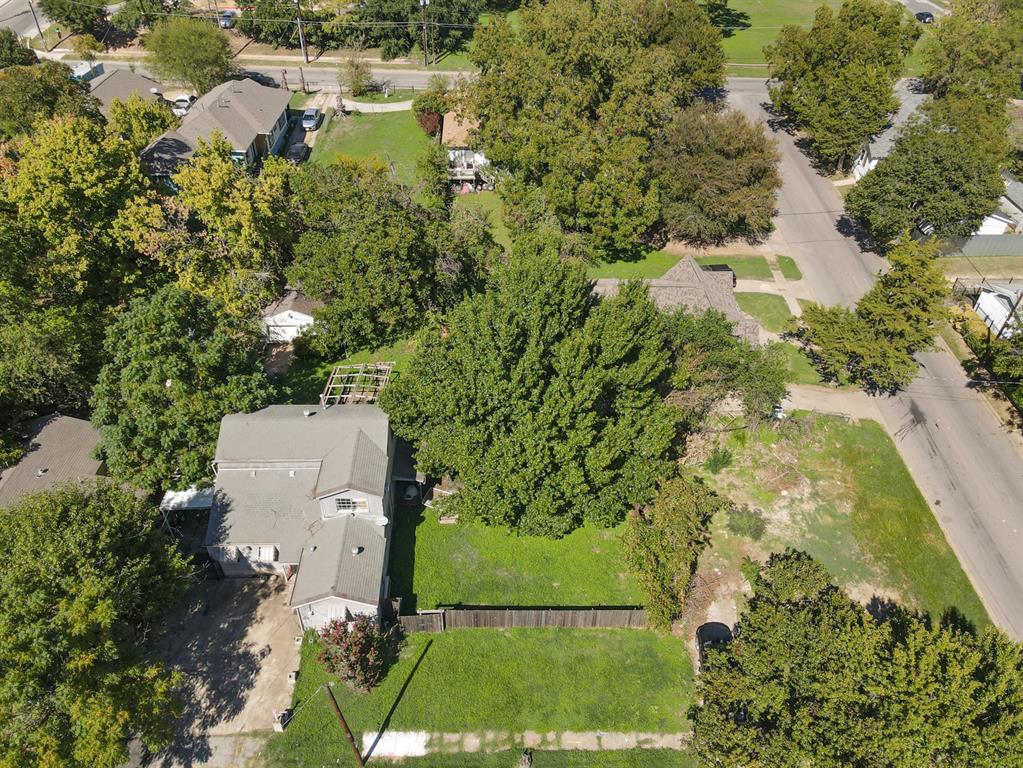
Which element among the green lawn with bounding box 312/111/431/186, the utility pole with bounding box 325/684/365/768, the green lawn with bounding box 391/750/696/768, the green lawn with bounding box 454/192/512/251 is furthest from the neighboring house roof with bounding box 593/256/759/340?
the green lawn with bounding box 312/111/431/186

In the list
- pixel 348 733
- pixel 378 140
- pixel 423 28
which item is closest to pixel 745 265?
pixel 378 140

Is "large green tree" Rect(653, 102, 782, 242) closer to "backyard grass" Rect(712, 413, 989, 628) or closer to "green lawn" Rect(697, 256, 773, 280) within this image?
"green lawn" Rect(697, 256, 773, 280)

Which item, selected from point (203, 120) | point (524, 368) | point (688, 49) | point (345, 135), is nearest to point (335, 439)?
point (524, 368)

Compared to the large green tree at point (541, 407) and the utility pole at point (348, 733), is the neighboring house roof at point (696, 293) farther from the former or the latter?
the utility pole at point (348, 733)

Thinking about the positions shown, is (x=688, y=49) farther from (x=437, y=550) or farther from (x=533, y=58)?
(x=437, y=550)

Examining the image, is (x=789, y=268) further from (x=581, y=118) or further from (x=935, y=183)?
(x=581, y=118)
